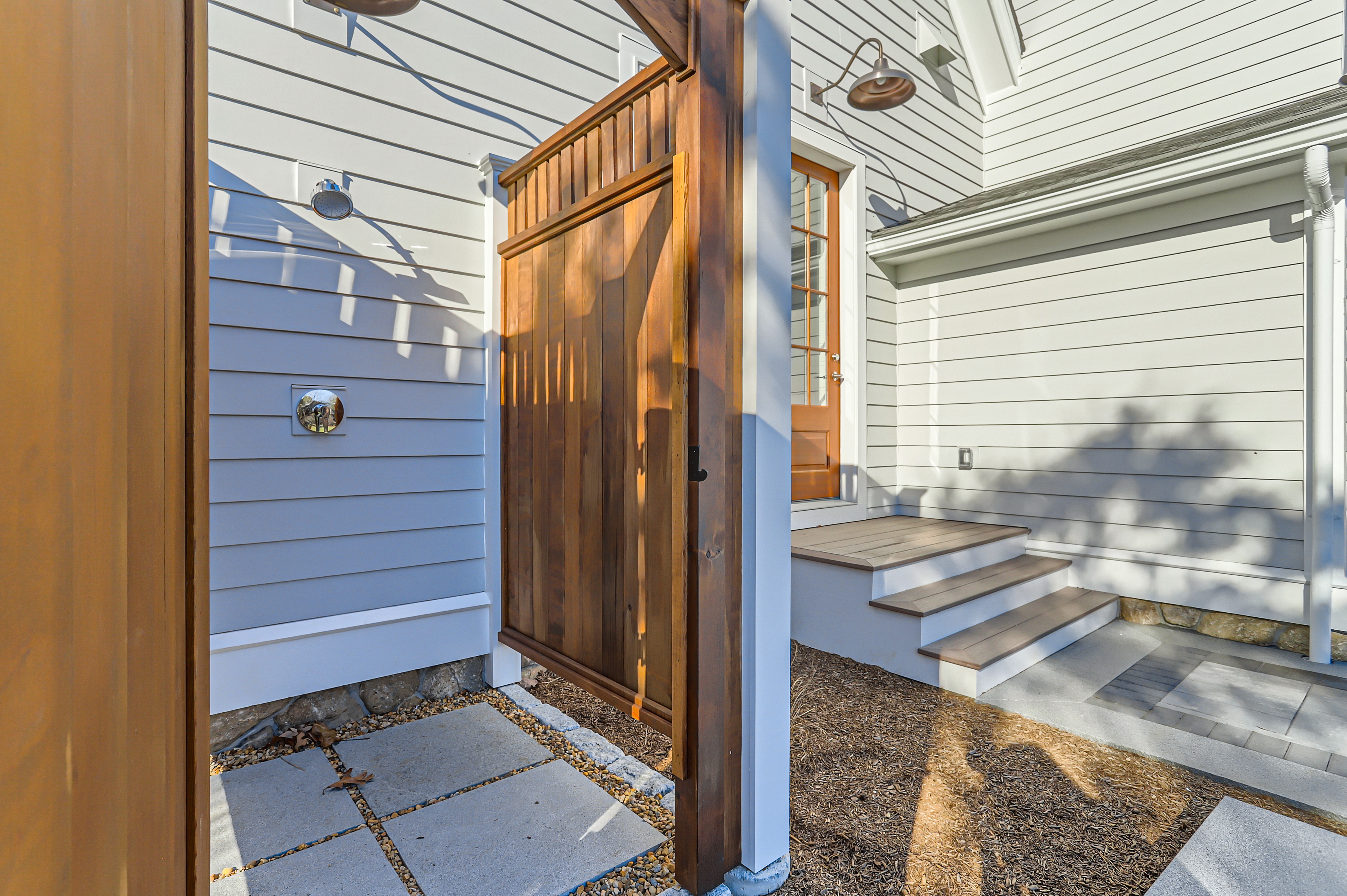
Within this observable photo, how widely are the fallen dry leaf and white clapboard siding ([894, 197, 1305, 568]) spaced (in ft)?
11.3

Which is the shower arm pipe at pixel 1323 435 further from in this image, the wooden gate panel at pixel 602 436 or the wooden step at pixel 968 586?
the wooden gate panel at pixel 602 436

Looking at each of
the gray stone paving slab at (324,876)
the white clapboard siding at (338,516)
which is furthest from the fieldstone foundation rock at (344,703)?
the gray stone paving slab at (324,876)

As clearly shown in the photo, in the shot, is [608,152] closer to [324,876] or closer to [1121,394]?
[324,876]

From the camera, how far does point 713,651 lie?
1.44 meters

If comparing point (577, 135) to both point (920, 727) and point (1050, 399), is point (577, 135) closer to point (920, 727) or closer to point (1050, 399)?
point (920, 727)

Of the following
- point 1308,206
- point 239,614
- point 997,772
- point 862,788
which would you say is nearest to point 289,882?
point 239,614

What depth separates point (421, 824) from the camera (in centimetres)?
167

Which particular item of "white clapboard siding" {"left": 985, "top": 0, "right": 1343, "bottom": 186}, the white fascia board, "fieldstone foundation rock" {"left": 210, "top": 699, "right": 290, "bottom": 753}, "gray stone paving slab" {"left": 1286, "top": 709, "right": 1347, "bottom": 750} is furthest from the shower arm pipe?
"fieldstone foundation rock" {"left": 210, "top": 699, "right": 290, "bottom": 753}

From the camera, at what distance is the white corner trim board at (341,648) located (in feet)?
6.65

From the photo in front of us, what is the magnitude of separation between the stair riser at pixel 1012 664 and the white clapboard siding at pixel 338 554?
2.09 meters

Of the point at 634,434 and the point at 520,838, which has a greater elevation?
the point at 634,434

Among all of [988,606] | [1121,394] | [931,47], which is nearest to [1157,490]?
[1121,394]

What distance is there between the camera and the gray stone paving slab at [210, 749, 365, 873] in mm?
1571

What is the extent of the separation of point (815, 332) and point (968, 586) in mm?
1856
